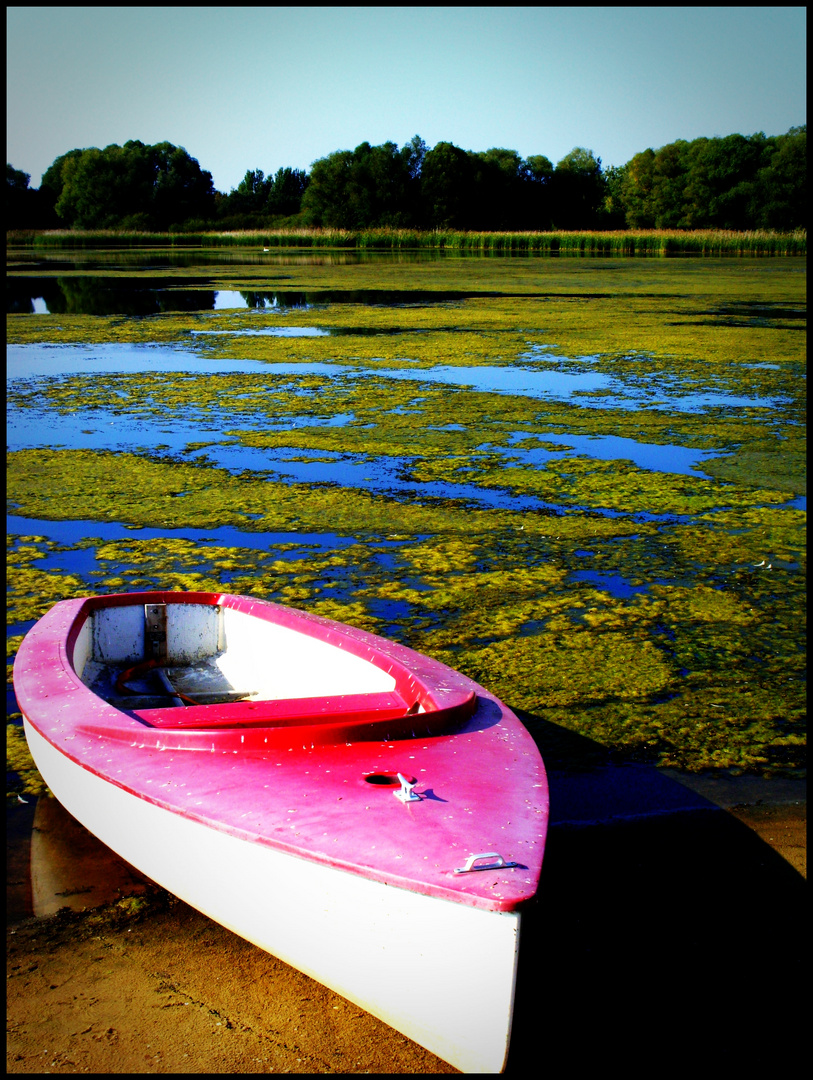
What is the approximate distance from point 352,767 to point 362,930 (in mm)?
Answer: 396

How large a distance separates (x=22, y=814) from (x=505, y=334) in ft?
32.7

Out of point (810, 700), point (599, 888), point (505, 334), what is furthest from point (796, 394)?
point (599, 888)

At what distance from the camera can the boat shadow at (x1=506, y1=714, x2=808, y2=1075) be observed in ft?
5.89

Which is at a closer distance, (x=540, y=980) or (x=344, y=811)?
(x=344, y=811)

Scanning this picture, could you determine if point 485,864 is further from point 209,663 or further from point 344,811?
point 209,663

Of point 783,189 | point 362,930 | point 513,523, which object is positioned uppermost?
point 783,189

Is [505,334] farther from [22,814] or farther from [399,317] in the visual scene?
[22,814]

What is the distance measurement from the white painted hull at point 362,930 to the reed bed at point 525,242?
3525 centimetres

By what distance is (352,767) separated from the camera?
1989 mm

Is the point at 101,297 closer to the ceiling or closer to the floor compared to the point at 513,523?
closer to the ceiling

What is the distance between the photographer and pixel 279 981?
6.37 feet

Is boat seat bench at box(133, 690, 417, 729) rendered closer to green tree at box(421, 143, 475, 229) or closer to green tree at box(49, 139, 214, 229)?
green tree at box(421, 143, 475, 229)

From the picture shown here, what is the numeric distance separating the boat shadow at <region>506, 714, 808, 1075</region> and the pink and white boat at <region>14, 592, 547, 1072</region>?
0.15 m

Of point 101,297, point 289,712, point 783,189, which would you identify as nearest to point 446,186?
point 783,189
